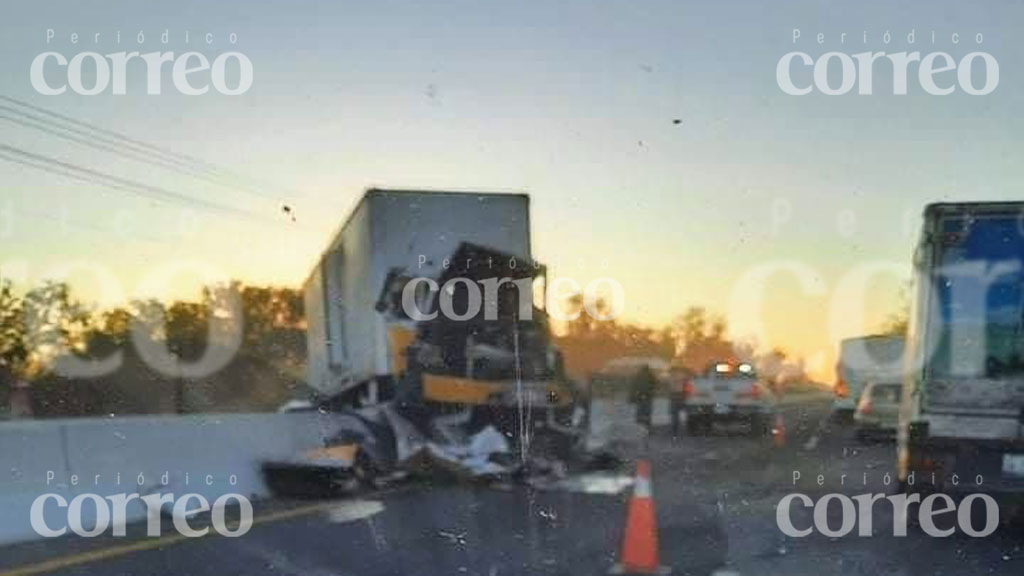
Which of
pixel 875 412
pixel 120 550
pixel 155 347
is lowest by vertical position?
pixel 120 550

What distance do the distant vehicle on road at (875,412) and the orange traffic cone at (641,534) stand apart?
22.2 inches

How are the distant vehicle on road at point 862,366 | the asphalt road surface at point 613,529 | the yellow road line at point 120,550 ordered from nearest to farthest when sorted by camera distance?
the distant vehicle on road at point 862,366 → the asphalt road surface at point 613,529 → the yellow road line at point 120,550

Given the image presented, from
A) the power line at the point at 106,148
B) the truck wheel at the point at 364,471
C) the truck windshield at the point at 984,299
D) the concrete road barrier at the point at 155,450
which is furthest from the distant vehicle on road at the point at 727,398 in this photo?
the power line at the point at 106,148

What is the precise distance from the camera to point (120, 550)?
4188mm

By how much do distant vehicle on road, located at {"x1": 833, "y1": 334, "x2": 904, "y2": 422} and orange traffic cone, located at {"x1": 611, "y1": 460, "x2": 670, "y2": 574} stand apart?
54 cm

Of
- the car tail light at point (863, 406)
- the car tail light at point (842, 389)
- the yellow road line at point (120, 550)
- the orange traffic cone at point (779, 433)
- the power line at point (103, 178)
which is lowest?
the yellow road line at point (120, 550)

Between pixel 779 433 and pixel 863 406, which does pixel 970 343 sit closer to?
pixel 863 406

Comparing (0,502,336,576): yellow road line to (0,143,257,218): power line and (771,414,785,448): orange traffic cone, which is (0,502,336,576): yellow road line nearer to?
(0,143,257,218): power line

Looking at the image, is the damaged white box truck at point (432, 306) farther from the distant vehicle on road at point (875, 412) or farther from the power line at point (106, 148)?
the distant vehicle on road at point (875, 412)

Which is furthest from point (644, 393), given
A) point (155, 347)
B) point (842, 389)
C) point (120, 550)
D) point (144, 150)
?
point (120, 550)

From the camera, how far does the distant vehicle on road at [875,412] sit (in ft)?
11.8

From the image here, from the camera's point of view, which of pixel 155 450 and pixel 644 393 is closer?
pixel 644 393

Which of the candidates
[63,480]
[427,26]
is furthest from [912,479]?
[63,480]

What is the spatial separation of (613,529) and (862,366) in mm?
787
